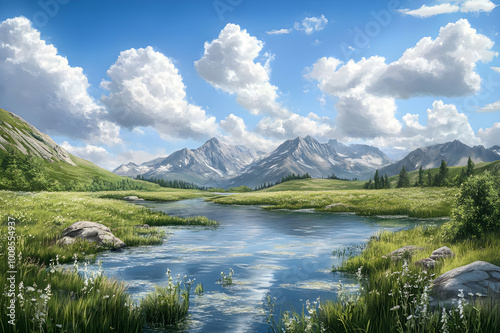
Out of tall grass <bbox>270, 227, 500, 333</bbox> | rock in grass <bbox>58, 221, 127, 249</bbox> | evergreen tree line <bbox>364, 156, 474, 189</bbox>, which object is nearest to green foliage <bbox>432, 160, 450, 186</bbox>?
evergreen tree line <bbox>364, 156, 474, 189</bbox>

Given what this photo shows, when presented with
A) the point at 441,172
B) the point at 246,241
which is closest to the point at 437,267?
the point at 246,241

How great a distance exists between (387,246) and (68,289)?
16566 millimetres

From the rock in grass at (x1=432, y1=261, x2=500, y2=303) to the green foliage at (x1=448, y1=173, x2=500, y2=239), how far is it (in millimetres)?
8332

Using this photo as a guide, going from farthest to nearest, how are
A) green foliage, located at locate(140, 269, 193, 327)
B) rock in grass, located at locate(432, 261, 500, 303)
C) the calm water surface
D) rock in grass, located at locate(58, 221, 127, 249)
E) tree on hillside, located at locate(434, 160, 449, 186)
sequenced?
tree on hillside, located at locate(434, 160, 449, 186), rock in grass, located at locate(58, 221, 127, 249), the calm water surface, green foliage, located at locate(140, 269, 193, 327), rock in grass, located at locate(432, 261, 500, 303)

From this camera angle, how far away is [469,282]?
8.30m

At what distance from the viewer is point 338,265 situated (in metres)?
16.3

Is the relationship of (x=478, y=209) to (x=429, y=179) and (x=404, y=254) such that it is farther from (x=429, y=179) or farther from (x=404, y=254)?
(x=429, y=179)

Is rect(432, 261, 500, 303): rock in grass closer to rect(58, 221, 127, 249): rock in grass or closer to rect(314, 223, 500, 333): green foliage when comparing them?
rect(314, 223, 500, 333): green foliage

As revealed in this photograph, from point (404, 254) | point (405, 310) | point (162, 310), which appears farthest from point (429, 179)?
point (162, 310)

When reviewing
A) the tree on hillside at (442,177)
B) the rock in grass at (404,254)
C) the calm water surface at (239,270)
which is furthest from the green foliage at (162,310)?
the tree on hillside at (442,177)

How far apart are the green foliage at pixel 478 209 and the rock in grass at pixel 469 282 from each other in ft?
27.3

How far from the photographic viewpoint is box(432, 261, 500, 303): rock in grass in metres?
7.93

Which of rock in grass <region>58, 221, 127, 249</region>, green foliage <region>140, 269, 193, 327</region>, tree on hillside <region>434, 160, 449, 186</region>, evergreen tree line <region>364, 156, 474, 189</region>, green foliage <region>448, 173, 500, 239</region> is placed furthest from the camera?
evergreen tree line <region>364, 156, 474, 189</region>

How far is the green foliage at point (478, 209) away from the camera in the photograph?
15.8m
